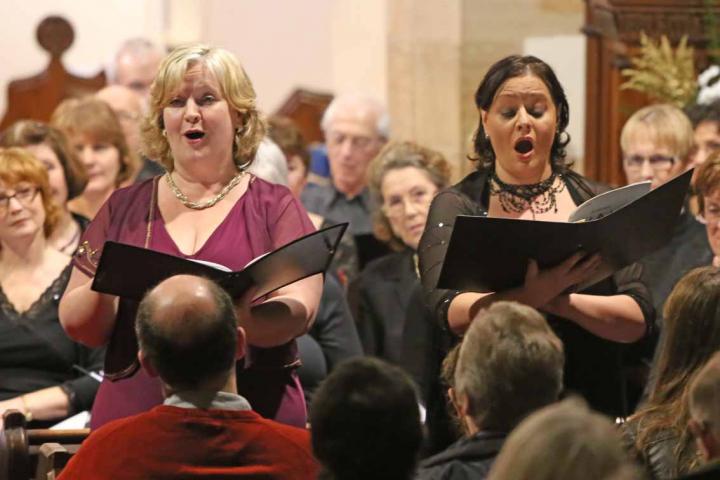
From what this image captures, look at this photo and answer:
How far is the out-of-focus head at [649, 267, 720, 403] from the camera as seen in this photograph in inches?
153

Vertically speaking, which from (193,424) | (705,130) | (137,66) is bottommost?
(193,424)

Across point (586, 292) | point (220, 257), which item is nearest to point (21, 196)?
point (220, 257)

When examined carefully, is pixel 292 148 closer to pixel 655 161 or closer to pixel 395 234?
pixel 395 234

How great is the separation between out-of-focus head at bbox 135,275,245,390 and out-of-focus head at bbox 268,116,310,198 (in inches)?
148

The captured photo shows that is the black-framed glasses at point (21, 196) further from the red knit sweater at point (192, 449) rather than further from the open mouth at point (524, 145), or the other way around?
the red knit sweater at point (192, 449)

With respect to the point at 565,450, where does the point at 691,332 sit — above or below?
below

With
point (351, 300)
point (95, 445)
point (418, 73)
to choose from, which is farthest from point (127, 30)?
point (95, 445)

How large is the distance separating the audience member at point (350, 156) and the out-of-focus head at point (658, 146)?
69.7 inches

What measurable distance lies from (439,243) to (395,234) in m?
2.13

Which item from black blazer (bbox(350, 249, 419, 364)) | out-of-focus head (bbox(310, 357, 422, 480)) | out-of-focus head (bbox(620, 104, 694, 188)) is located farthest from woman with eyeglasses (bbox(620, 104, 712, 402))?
out-of-focus head (bbox(310, 357, 422, 480))

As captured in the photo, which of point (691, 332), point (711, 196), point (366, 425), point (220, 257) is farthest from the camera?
point (711, 196)

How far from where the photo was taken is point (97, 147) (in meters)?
7.00

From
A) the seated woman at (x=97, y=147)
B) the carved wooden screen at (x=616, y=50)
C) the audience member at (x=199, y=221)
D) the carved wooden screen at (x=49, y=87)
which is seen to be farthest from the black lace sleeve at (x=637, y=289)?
the carved wooden screen at (x=49, y=87)

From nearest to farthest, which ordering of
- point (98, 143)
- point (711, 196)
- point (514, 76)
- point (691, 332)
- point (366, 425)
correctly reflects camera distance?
point (366, 425), point (691, 332), point (514, 76), point (711, 196), point (98, 143)
